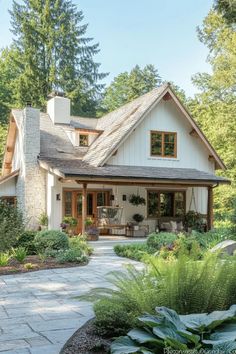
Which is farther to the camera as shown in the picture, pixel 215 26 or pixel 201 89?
pixel 201 89

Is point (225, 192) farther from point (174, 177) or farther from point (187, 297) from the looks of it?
point (187, 297)

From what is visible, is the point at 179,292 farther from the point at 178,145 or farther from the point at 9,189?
the point at 9,189

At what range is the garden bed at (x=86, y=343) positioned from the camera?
3.30 m

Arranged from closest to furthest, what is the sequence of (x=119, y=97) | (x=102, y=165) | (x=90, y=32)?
(x=102, y=165)
(x=90, y=32)
(x=119, y=97)

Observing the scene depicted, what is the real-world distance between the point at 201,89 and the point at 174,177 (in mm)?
11902

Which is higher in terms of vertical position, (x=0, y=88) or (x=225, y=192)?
(x=0, y=88)

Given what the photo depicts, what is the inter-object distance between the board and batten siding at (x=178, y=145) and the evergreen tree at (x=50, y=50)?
572 inches

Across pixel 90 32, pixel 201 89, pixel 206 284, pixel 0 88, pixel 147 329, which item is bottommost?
pixel 147 329

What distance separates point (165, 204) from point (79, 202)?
421cm

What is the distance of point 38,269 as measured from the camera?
815 cm

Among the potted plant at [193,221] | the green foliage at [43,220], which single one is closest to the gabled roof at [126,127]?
the green foliage at [43,220]

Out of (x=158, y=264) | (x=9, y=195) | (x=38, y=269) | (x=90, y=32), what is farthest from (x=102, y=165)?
(x=90, y=32)

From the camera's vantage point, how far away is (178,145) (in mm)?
17812

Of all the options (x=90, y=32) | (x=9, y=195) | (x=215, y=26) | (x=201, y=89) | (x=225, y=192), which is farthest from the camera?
(x=90, y=32)
